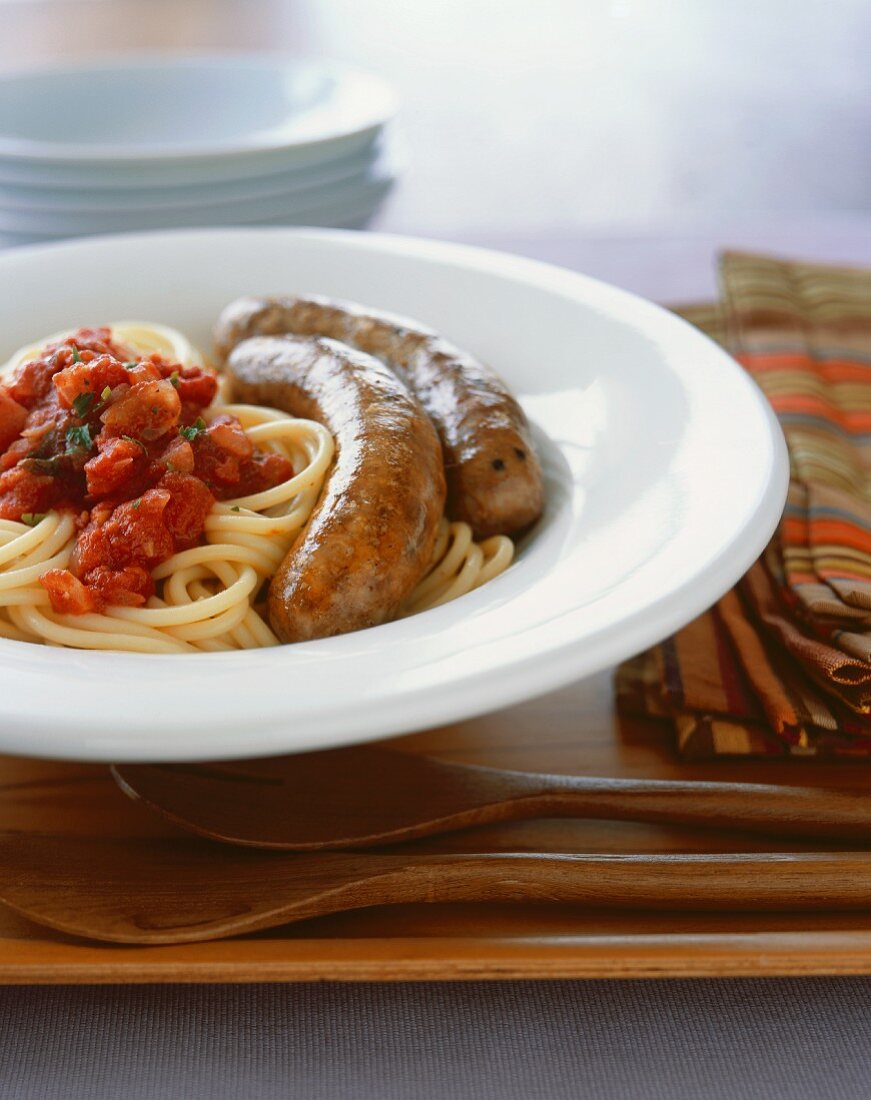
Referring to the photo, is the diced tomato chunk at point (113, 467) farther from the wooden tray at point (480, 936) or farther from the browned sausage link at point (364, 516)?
the wooden tray at point (480, 936)

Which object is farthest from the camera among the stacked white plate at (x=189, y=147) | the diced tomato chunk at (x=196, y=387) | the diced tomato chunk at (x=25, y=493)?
the stacked white plate at (x=189, y=147)

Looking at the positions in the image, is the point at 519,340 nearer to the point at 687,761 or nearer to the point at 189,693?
the point at 687,761

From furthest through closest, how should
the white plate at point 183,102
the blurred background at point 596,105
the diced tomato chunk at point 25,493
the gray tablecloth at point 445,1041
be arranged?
the blurred background at point 596,105
the white plate at point 183,102
the diced tomato chunk at point 25,493
the gray tablecloth at point 445,1041

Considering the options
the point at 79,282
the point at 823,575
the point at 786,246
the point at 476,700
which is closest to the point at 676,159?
the point at 786,246

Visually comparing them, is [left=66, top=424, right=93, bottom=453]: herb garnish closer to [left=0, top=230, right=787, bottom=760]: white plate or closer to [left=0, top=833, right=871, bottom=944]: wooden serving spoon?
[left=0, top=230, right=787, bottom=760]: white plate

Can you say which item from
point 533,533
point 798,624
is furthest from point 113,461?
point 798,624

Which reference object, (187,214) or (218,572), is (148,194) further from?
(218,572)

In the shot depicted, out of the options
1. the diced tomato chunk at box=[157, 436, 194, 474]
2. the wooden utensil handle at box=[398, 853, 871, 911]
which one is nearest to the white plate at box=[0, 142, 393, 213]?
the diced tomato chunk at box=[157, 436, 194, 474]

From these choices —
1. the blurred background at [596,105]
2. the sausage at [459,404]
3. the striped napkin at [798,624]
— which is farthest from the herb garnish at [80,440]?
the blurred background at [596,105]
